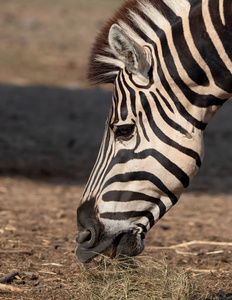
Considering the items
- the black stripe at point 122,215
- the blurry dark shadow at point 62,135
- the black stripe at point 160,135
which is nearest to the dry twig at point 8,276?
the black stripe at point 122,215

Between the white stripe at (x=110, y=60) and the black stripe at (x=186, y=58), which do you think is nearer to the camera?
the black stripe at (x=186, y=58)

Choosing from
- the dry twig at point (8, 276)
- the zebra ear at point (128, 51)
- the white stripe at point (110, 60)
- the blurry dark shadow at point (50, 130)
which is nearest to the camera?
the zebra ear at point (128, 51)

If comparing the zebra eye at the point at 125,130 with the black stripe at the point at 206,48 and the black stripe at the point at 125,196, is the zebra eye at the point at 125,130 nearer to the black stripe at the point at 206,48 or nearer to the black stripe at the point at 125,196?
the black stripe at the point at 125,196

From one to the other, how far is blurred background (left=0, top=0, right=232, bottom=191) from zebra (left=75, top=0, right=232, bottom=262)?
599 millimetres

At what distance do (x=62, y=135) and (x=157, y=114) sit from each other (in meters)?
6.88

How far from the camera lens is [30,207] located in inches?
255

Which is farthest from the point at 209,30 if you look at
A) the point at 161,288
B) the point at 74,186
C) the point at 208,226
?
the point at 74,186

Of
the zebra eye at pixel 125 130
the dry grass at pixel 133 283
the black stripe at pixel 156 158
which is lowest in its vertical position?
the dry grass at pixel 133 283

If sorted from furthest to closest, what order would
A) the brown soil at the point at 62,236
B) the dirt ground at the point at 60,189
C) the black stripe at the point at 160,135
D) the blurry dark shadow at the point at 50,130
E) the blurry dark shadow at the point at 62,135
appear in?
1. the blurry dark shadow at the point at 50,130
2. the blurry dark shadow at the point at 62,135
3. the dirt ground at the point at 60,189
4. the brown soil at the point at 62,236
5. the black stripe at the point at 160,135

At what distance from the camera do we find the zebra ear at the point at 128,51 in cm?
316

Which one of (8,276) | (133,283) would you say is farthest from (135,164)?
(8,276)

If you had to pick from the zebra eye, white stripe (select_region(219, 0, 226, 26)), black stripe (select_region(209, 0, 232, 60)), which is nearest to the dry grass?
the zebra eye

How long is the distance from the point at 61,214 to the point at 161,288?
283 centimetres

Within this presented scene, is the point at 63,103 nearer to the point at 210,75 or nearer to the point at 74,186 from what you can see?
the point at 74,186
